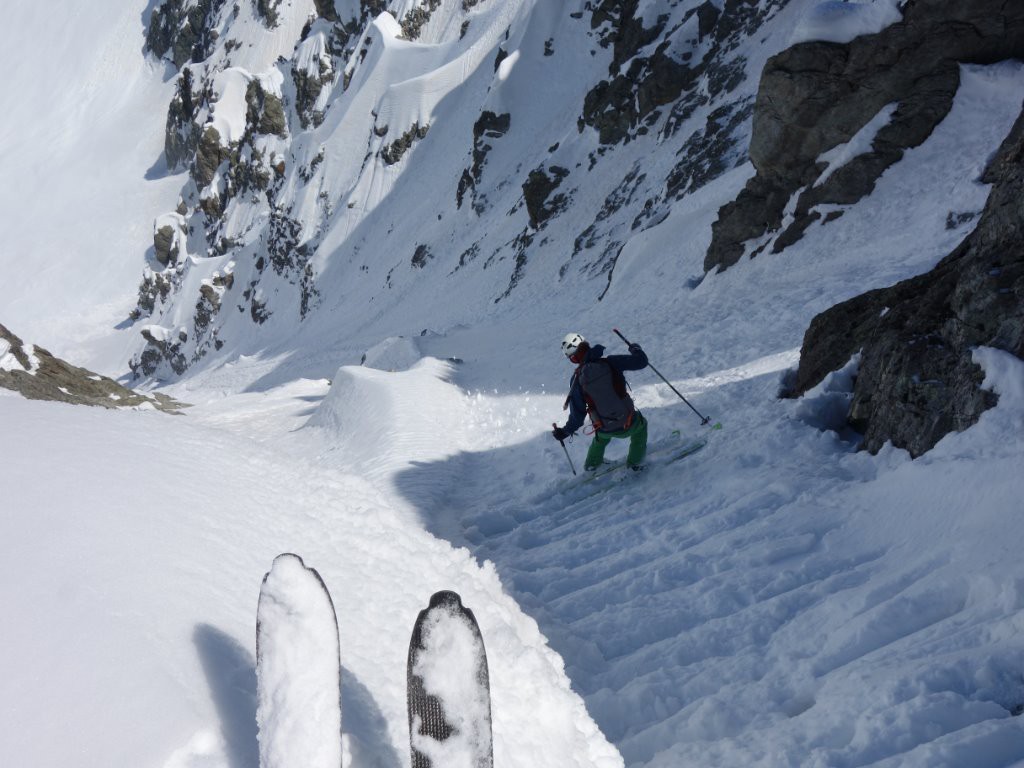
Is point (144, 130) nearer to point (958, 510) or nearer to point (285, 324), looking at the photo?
point (285, 324)

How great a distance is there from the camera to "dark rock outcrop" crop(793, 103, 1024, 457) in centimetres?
546

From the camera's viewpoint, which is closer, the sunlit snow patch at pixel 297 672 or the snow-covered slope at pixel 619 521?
the sunlit snow patch at pixel 297 672

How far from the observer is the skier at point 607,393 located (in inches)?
311

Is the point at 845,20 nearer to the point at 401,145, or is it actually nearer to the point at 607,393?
the point at 607,393

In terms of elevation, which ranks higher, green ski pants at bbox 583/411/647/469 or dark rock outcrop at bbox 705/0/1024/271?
dark rock outcrop at bbox 705/0/1024/271

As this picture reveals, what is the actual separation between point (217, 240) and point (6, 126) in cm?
6045

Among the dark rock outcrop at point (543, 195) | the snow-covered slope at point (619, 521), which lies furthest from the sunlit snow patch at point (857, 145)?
the dark rock outcrop at point (543, 195)

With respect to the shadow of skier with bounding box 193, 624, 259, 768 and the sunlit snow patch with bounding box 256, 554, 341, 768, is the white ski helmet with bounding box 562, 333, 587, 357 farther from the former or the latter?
the shadow of skier with bounding box 193, 624, 259, 768

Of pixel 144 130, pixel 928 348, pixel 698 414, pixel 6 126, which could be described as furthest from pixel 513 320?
pixel 6 126

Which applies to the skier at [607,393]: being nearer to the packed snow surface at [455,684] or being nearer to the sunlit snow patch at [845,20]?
the packed snow surface at [455,684]

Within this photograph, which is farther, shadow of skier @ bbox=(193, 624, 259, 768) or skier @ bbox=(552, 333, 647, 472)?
skier @ bbox=(552, 333, 647, 472)

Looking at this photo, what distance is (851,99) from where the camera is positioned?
15.2 m

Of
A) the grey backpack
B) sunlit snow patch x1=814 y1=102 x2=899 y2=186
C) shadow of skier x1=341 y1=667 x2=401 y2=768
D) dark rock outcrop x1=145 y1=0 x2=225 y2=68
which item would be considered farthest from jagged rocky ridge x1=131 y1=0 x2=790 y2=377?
shadow of skier x1=341 y1=667 x2=401 y2=768

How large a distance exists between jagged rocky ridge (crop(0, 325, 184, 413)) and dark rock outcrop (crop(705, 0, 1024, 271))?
14216 mm
